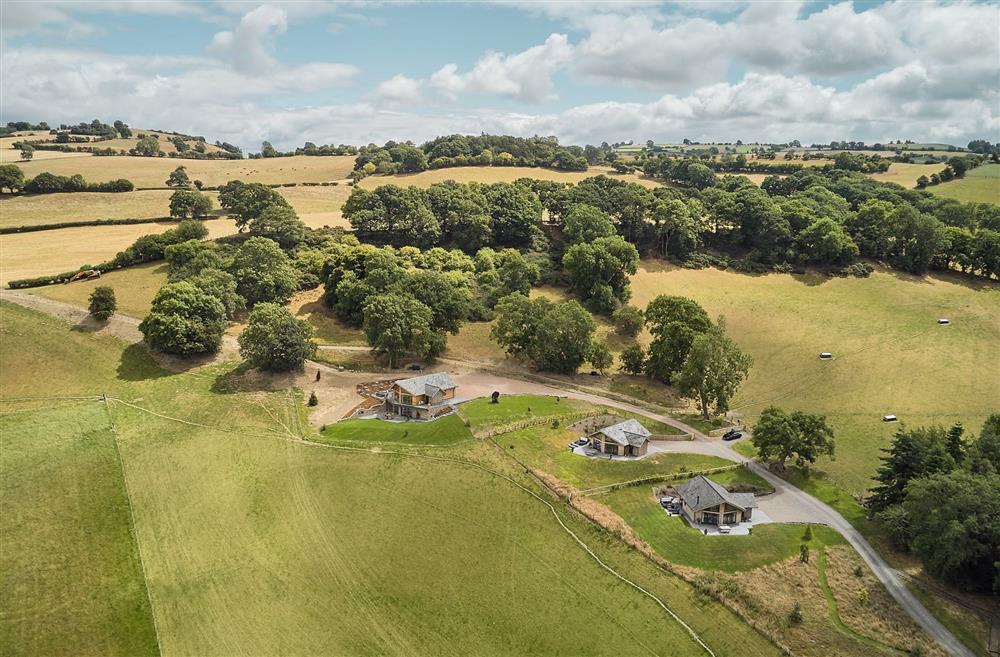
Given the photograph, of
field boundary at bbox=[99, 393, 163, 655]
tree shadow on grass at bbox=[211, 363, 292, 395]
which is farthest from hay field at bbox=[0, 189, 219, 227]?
field boundary at bbox=[99, 393, 163, 655]

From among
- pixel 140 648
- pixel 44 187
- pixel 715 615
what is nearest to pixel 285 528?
pixel 140 648

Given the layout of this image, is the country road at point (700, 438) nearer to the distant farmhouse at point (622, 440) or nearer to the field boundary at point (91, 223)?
the distant farmhouse at point (622, 440)

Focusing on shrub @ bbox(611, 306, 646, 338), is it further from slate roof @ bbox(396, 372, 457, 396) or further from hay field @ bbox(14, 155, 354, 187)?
hay field @ bbox(14, 155, 354, 187)

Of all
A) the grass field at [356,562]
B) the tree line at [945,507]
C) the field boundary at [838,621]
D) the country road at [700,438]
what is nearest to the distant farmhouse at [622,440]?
the country road at [700,438]

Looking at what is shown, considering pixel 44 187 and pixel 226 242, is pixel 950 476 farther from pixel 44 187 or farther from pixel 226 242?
pixel 44 187

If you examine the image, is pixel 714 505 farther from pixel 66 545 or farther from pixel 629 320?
pixel 66 545

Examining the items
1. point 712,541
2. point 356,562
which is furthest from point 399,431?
point 712,541
